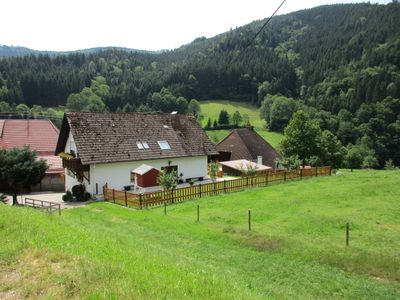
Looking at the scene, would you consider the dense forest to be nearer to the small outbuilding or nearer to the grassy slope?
the grassy slope

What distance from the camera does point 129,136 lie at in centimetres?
3356

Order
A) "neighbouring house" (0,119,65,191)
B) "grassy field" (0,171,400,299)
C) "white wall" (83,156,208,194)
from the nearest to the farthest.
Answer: "grassy field" (0,171,400,299) → "white wall" (83,156,208,194) → "neighbouring house" (0,119,65,191)

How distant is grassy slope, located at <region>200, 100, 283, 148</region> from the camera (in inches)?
4114

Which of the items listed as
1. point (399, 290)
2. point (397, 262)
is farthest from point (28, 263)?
point (397, 262)

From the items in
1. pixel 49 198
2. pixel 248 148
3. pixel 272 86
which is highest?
pixel 272 86

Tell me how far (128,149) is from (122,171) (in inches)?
80.7

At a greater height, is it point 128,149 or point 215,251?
point 128,149

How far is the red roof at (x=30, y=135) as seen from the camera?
44344 millimetres

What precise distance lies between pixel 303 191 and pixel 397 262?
17284 millimetres

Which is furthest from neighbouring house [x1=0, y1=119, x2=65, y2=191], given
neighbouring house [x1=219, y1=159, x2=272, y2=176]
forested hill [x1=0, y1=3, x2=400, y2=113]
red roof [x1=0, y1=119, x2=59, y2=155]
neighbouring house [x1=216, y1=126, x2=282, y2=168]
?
forested hill [x1=0, y1=3, x2=400, y2=113]

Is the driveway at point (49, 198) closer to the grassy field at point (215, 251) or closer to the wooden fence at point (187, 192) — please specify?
the wooden fence at point (187, 192)

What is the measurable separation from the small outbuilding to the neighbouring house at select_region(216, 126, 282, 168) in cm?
2379

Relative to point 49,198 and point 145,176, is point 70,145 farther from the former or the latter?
→ point 145,176

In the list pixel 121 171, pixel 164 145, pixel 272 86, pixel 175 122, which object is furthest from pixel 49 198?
pixel 272 86
